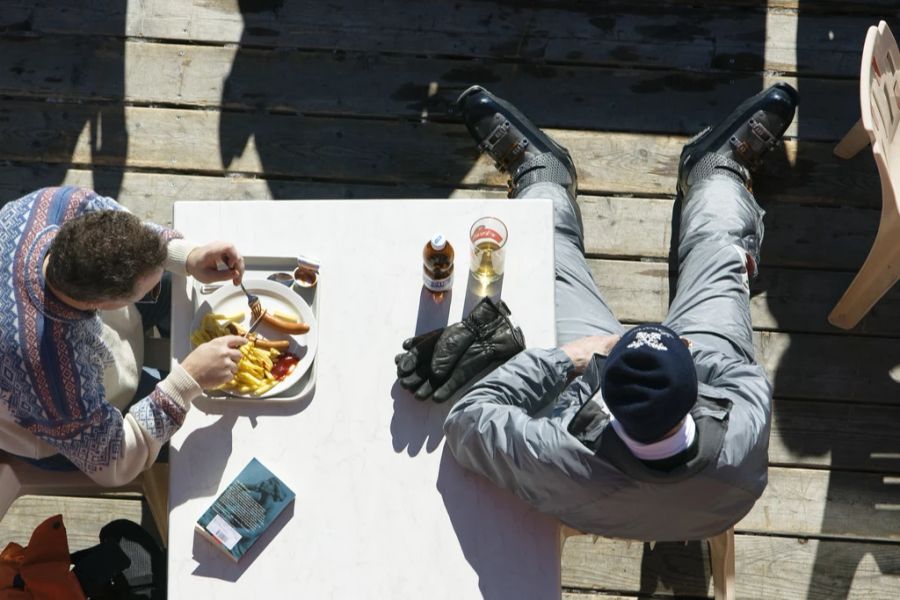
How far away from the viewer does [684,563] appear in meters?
3.02

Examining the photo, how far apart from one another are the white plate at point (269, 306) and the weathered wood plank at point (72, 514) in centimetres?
117

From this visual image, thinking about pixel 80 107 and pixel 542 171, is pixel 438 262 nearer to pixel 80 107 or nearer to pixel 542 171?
pixel 542 171

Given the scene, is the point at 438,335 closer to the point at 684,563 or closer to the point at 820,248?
the point at 684,563

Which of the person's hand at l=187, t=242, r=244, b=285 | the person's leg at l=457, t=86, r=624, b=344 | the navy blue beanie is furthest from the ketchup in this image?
the person's leg at l=457, t=86, r=624, b=344

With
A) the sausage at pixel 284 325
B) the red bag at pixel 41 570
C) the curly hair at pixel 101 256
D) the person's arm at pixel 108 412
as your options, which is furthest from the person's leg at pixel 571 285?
the red bag at pixel 41 570

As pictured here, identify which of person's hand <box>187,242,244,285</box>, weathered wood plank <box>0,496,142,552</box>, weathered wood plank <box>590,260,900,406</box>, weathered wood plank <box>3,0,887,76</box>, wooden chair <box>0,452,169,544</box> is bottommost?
weathered wood plank <box>0,496,142,552</box>

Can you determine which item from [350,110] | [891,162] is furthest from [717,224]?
[350,110]

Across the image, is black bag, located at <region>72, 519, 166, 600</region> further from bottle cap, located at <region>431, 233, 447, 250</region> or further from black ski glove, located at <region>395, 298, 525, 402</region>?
bottle cap, located at <region>431, 233, 447, 250</region>

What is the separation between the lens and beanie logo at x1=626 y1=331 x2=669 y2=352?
1.87 meters

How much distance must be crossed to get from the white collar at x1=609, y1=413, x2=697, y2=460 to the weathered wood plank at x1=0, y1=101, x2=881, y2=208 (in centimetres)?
163

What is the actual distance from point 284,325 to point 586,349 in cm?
77

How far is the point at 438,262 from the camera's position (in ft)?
7.24

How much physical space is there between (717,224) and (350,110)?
1.45m

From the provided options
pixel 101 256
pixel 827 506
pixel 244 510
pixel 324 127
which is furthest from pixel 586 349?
pixel 324 127
